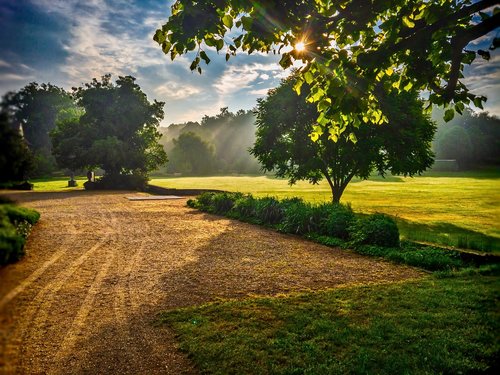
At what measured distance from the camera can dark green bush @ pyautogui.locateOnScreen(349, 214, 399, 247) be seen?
11.0 metres

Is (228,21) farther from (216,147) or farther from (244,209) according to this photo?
(216,147)

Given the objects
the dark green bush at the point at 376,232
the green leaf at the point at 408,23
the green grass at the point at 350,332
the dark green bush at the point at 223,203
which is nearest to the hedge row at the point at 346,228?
the dark green bush at the point at 376,232

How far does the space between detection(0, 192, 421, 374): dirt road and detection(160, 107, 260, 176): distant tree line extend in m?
48.9

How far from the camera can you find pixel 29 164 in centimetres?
Answer: 122

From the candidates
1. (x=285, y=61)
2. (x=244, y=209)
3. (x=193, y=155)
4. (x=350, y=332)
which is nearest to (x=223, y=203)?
(x=244, y=209)

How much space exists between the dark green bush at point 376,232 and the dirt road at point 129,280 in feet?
4.28

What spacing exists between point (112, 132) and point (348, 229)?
34.6 meters

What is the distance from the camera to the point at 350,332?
203 inches

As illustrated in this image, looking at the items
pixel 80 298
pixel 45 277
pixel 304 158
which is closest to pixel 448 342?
pixel 80 298

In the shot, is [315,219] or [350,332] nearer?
[350,332]

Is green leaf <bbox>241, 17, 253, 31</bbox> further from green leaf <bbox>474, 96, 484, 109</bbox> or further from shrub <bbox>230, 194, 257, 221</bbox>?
shrub <bbox>230, 194, 257, 221</bbox>

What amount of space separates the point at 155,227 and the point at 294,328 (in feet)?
37.2

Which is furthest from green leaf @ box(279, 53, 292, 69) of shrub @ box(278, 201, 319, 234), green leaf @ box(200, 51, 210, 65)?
shrub @ box(278, 201, 319, 234)

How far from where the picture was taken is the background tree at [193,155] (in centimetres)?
8475
